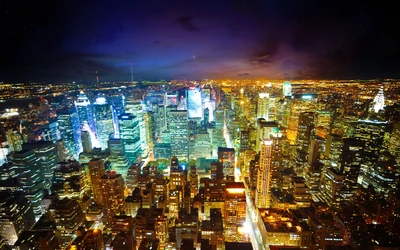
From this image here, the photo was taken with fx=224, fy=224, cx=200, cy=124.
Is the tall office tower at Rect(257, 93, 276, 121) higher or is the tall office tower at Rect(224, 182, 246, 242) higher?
the tall office tower at Rect(257, 93, 276, 121)

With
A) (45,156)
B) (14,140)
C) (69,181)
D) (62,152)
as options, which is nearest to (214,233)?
(69,181)

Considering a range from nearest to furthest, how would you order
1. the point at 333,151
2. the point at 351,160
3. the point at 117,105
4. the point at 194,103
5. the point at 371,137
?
1. the point at 351,160
2. the point at 333,151
3. the point at 371,137
4. the point at 117,105
5. the point at 194,103

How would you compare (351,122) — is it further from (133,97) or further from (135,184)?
(133,97)

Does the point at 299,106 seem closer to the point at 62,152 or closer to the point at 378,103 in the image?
the point at 378,103

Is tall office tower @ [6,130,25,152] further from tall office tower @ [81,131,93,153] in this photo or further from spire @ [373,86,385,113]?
spire @ [373,86,385,113]

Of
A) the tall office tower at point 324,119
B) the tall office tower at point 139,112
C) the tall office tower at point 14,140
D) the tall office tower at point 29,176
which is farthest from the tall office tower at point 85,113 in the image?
the tall office tower at point 324,119

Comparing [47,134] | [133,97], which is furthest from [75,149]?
[133,97]

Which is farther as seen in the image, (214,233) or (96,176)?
(96,176)

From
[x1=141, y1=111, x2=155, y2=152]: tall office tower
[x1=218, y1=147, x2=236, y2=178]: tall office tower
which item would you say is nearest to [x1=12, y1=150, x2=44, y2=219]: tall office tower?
[x1=141, y1=111, x2=155, y2=152]: tall office tower
